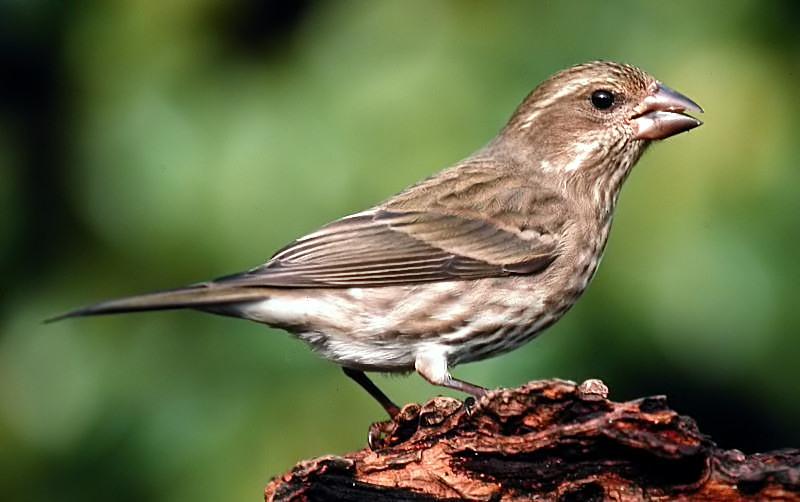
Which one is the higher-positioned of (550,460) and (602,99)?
(602,99)

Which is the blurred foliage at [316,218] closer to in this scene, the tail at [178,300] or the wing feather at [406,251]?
the wing feather at [406,251]

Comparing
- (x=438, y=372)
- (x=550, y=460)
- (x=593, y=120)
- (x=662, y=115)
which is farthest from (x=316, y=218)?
(x=550, y=460)

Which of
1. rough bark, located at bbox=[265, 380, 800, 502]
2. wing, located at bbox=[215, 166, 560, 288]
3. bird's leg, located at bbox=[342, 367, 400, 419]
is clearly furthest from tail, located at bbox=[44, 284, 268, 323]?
rough bark, located at bbox=[265, 380, 800, 502]

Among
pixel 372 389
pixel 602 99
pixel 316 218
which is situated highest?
pixel 602 99

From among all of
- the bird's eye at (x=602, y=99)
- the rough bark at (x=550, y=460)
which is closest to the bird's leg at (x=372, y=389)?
the rough bark at (x=550, y=460)

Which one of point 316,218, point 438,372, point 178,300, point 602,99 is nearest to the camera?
point 178,300

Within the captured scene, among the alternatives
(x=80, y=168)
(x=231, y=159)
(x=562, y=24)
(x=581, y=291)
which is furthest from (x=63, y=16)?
(x=581, y=291)

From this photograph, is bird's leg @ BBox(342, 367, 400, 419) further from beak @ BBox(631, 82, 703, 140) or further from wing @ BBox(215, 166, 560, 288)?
beak @ BBox(631, 82, 703, 140)

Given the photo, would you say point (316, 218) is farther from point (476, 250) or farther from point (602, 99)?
point (602, 99)
